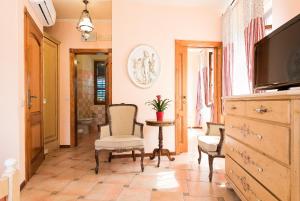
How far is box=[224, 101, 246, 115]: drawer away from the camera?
6.48 feet

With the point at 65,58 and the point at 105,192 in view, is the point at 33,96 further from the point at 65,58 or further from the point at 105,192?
the point at 65,58

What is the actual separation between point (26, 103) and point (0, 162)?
75cm

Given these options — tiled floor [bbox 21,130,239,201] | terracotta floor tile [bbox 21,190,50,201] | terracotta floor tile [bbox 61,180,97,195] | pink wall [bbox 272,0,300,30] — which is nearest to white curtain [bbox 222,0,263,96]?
pink wall [bbox 272,0,300,30]

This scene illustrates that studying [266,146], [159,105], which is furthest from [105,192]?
[266,146]

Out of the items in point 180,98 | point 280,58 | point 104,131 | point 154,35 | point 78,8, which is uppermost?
point 78,8

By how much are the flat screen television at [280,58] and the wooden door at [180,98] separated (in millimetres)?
1964

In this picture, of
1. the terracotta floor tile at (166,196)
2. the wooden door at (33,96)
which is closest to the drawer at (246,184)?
the terracotta floor tile at (166,196)

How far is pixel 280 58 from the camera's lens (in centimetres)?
186

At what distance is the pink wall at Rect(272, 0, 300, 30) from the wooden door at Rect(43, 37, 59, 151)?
12.5 feet

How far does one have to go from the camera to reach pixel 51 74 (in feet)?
15.1

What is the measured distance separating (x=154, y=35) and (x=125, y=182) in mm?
2595

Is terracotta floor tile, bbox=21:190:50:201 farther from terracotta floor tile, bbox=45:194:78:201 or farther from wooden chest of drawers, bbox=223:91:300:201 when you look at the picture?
wooden chest of drawers, bbox=223:91:300:201

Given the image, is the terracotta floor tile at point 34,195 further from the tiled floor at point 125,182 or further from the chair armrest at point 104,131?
the chair armrest at point 104,131

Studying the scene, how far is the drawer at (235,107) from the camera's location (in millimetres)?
1975
